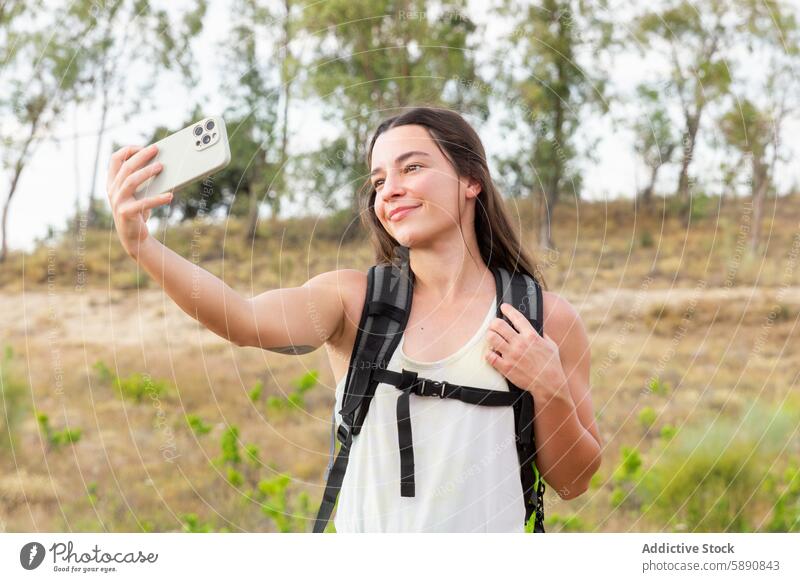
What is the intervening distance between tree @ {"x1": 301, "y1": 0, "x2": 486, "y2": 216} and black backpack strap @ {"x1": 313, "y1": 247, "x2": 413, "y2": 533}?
1.81 feet

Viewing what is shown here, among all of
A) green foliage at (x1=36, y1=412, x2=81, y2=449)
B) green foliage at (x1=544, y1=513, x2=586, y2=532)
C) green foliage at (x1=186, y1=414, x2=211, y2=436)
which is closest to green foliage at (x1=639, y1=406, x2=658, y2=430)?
green foliage at (x1=544, y1=513, x2=586, y2=532)

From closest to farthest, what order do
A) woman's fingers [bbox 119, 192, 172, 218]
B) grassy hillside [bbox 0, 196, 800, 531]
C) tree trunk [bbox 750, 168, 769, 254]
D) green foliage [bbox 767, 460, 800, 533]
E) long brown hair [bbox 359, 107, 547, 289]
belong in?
woman's fingers [bbox 119, 192, 172, 218], long brown hair [bbox 359, 107, 547, 289], green foliage [bbox 767, 460, 800, 533], grassy hillside [bbox 0, 196, 800, 531], tree trunk [bbox 750, 168, 769, 254]

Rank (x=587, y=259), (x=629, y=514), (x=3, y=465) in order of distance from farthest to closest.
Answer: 1. (x=587, y=259)
2. (x=3, y=465)
3. (x=629, y=514)

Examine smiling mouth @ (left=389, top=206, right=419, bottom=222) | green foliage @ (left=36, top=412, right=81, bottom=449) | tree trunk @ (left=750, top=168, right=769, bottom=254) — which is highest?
tree trunk @ (left=750, top=168, right=769, bottom=254)

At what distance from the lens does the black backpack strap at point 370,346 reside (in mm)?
1255

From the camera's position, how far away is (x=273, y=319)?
122 centimetres

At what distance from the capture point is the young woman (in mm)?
1253

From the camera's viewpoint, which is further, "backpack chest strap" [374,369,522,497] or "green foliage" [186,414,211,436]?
"green foliage" [186,414,211,436]

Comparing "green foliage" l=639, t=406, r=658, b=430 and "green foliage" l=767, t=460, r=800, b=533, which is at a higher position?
"green foliage" l=639, t=406, r=658, b=430

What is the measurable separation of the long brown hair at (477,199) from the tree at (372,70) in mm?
398

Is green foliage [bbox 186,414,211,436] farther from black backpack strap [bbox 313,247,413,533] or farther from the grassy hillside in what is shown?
black backpack strap [bbox 313,247,413,533]

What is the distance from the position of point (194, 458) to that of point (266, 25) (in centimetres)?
197

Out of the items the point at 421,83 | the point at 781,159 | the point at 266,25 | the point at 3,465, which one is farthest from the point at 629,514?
the point at 3,465
